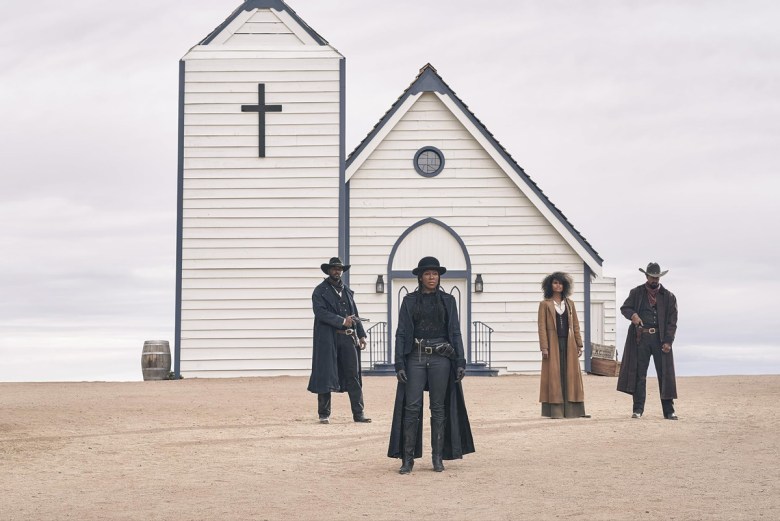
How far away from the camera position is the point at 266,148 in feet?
89.8

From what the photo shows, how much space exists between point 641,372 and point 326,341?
4403 mm

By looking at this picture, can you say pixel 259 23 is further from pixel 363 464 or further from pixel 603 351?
pixel 363 464

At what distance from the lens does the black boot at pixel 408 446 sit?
11703 millimetres

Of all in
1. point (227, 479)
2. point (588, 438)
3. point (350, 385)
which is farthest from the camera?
point (350, 385)

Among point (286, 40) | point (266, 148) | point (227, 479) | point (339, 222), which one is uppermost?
point (286, 40)

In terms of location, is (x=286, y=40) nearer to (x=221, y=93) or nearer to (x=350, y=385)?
(x=221, y=93)

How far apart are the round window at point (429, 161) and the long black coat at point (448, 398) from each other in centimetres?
1631

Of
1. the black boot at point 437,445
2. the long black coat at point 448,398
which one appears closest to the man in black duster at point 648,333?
the long black coat at point 448,398

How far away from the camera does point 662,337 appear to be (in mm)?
16906

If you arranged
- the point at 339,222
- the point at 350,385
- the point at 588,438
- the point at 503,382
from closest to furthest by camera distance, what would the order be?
the point at 588,438 < the point at 350,385 < the point at 503,382 < the point at 339,222

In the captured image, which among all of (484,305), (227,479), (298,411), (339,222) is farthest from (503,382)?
(227,479)

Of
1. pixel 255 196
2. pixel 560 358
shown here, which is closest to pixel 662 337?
pixel 560 358

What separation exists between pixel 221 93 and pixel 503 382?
908 cm

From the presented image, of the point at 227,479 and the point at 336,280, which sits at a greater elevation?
the point at 336,280
